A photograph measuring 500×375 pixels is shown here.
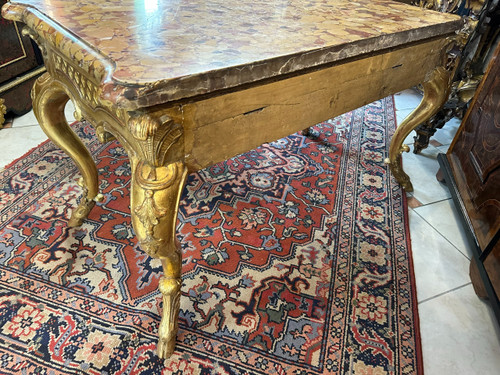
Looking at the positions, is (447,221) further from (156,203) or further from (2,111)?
(2,111)

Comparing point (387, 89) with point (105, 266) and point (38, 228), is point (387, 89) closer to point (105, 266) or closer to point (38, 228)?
point (105, 266)

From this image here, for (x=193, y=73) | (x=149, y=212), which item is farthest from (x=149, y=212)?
(x=193, y=73)

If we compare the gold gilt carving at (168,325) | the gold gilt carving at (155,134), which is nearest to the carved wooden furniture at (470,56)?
the gold gilt carving at (155,134)

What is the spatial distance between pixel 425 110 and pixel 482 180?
1.15ft

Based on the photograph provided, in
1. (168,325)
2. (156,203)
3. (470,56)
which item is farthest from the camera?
(470,56)

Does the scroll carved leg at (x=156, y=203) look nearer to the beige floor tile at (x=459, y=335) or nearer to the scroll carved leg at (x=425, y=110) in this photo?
the beige floor tile at (x=459, y=335)

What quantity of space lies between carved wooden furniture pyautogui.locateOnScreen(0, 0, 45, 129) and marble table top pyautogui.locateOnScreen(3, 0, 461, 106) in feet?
4.39

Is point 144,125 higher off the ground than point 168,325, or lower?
higher

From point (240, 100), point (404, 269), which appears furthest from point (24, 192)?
point (404, 269)

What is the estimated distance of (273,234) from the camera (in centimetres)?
139

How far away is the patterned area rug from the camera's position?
38.1 inches

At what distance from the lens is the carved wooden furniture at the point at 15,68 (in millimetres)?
1915

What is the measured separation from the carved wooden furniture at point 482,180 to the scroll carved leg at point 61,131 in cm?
140

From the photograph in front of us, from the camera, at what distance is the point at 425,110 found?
1.38 m
